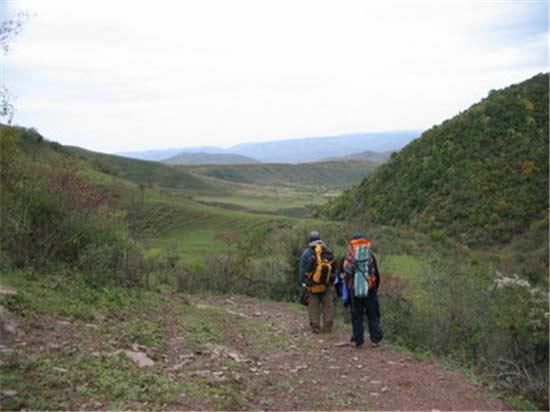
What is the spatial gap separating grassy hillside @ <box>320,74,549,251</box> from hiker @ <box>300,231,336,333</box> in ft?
82.1

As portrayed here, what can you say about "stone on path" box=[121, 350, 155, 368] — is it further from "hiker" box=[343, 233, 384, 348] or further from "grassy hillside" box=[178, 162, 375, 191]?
"grassy hillside" box=[178, 162, 375, 191]

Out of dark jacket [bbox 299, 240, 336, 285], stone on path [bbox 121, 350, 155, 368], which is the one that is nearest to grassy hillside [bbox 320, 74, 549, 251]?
dark jacket [bbox 299, 240, 336, 285]

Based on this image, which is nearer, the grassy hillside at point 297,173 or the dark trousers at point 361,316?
the dark trousers at point 361,316

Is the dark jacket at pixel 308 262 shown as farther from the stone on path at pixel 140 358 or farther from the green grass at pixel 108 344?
the stone on path at pixel 140 358

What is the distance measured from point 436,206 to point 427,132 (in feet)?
39.0

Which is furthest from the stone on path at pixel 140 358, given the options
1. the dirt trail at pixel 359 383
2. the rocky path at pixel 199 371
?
the dirt trail at pixel 359 383

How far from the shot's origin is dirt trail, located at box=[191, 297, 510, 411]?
20.0 feet

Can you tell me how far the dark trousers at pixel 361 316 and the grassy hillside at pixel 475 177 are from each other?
85.3 feet

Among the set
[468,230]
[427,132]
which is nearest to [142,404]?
[468,230]

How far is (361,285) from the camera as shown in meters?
8.38

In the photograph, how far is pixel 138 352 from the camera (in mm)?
6891

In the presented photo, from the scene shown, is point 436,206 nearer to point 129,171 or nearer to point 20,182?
point 20,182

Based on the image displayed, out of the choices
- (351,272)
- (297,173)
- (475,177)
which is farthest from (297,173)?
(351,272)

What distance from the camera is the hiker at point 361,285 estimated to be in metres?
8.41
